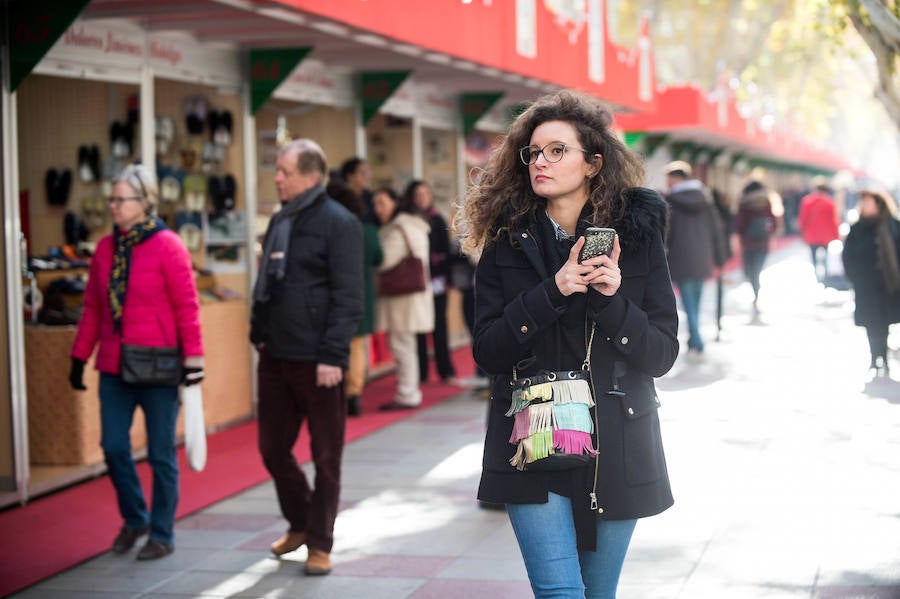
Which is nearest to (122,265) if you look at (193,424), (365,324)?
(193,424)

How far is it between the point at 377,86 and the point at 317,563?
7.27 m

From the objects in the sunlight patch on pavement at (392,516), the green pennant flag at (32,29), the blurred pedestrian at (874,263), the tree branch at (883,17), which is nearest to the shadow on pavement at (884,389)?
the blurred pedestrian at (874,263)

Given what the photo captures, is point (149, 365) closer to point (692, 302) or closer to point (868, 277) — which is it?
point (868, 277)

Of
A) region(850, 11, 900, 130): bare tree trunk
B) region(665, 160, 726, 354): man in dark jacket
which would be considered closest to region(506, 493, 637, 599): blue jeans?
region(850, 11, 900, 130): bare tree trunk

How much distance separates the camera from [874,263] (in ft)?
39.0

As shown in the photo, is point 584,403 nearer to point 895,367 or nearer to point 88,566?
point 88,566

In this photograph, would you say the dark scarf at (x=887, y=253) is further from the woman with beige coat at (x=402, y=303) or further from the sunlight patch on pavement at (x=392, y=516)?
the sunlight patch on pavement at (x=392, y=516)

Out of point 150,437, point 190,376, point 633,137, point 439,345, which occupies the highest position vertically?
point 633,137

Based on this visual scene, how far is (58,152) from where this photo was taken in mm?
9641

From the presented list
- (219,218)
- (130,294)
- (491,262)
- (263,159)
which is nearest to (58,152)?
(219,218)

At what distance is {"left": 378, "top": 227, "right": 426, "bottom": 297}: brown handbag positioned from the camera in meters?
11.2

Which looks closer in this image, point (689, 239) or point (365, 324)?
point (365, 324)

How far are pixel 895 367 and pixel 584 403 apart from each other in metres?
10.1

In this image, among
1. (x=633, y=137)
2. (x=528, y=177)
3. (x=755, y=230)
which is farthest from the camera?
(x=633, y=137)
